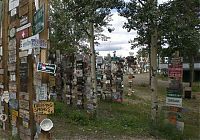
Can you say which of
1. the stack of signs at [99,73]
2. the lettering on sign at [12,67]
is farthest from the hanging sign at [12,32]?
the stack of signs at [99,73]

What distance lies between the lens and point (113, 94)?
65.2 ft

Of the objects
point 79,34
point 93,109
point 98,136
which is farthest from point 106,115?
point 79,34

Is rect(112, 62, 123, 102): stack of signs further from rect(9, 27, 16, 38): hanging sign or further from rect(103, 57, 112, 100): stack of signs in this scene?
rect(9, 27, 16, 38): hanging sign

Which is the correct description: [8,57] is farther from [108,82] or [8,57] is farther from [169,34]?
[108,82]

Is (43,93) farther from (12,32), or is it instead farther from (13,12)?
(13,12)

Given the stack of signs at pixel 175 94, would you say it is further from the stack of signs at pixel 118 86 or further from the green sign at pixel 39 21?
the stack of signs at pixel 118 86

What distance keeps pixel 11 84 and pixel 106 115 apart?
17.8 feet

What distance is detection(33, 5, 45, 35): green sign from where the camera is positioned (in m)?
7.32

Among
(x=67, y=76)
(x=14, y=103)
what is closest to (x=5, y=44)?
(x=14, y=103)

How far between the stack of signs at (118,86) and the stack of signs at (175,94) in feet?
23.1

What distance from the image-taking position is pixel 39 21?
7.47m

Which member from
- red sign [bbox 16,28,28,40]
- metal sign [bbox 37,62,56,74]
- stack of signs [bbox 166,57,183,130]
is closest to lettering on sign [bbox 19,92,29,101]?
red sign [bbox 16,28,28,40]

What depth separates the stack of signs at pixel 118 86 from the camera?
1982 centimetres

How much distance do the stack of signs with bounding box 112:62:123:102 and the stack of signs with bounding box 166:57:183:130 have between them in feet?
23.1
